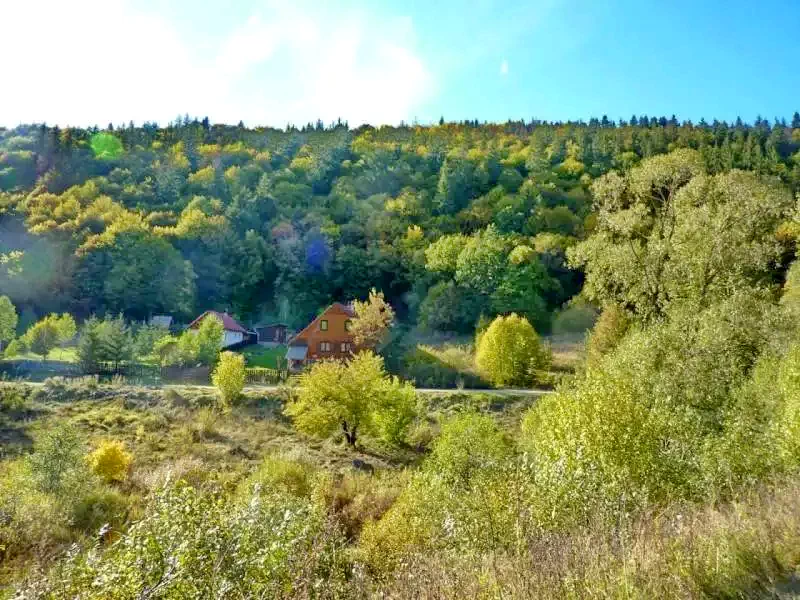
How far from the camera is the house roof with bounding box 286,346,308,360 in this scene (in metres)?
48.1

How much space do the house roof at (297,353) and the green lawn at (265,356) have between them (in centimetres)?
100

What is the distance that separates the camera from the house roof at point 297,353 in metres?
48.1

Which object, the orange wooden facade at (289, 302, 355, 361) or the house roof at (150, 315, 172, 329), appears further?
the house roof at (150, 315, 172, 329)

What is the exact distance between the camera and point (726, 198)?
18281mm

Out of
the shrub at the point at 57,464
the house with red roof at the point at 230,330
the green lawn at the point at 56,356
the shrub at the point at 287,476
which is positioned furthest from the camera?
the house with red roof at the point at 230,330

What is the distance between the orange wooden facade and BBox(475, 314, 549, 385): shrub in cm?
1494

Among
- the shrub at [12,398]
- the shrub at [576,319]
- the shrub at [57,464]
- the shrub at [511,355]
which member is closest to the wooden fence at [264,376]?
the shrub at [12,398]

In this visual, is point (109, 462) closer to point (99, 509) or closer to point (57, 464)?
point (57, 464)

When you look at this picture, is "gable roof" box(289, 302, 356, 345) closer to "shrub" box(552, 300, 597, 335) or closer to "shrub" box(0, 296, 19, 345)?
"shrub" box(552, 300, 597, 335)

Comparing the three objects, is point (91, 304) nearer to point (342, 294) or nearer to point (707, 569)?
point (342, 294)

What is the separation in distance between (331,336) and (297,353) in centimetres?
355

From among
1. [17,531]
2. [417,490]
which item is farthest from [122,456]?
[417,490]

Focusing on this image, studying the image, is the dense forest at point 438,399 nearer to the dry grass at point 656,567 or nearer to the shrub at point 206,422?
the dry grass at point 656,567

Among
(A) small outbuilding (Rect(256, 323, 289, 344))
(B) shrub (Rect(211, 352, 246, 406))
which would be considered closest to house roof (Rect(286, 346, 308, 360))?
(A) small outbuilding (Rect(256, 323, 289, 344))
